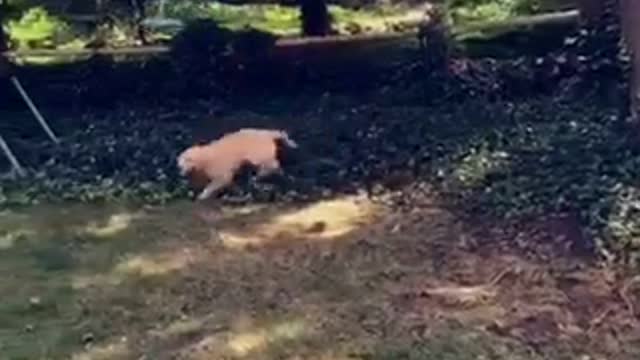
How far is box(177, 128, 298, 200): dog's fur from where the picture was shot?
26.0 feet

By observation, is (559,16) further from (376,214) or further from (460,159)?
(376,214)

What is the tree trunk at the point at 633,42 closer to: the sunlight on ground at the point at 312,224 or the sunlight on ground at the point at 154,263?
the sunlight on ground at the point at 312,224

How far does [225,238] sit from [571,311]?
84.5 inches

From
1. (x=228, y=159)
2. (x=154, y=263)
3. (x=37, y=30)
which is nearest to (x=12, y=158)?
(x=228, y=159)

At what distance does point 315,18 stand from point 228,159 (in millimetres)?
4544

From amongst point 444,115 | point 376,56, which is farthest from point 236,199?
point 376,56

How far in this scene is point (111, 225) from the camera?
7223 millimetres

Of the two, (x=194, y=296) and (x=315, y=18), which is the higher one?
(x=194, y=296)

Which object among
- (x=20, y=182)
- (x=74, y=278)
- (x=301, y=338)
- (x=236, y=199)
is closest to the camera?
(x=301, y=338)

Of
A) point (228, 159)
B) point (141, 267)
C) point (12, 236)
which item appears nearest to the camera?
point (141, 267)

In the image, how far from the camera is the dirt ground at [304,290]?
500cm

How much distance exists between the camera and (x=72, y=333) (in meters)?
5.32

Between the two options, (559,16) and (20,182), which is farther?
(559,16)

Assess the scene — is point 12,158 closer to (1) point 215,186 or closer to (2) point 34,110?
(2) point 34,110
